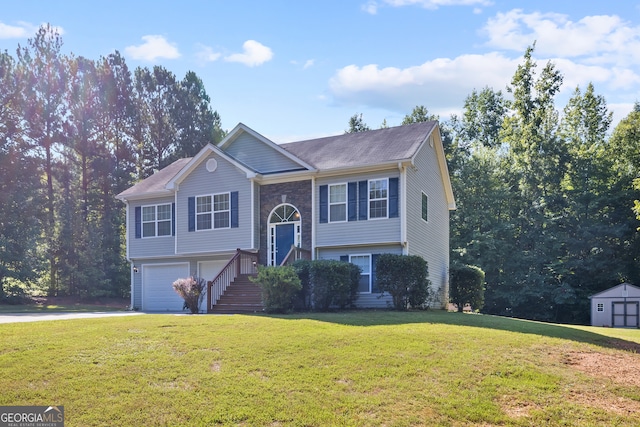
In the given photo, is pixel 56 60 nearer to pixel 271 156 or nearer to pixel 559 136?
pixel 271 156

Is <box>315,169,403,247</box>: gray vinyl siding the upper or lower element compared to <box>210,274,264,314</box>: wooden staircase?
upper

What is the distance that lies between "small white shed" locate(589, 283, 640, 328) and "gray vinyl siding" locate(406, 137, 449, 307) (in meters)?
8.01

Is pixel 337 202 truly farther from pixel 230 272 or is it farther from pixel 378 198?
pixel 230 272

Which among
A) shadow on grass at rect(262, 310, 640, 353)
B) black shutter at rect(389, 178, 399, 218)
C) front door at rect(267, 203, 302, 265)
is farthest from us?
front door at rect(267, 203, 302, 265)

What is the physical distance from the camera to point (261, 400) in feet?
27.7

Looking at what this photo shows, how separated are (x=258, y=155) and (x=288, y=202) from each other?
257cm

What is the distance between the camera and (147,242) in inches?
978

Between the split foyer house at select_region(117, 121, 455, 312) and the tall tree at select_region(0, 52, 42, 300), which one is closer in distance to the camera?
the split foyer house at select_region(117, 121, 455, 312)

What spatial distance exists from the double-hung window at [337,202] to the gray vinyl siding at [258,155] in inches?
65.9

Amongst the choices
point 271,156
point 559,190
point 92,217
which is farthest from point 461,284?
point 92,217

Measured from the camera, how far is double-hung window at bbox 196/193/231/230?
2216 centimetres

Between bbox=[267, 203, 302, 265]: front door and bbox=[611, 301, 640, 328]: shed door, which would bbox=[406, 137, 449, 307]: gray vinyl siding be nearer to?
bbox=[267, 203, 302, 265]: front door

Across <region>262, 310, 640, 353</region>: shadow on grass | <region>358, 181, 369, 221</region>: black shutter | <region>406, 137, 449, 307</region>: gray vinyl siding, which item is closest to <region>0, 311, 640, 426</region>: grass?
<region>262, 310, 640, 353</region>: shadow on grass

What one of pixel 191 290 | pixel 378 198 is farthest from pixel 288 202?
pixel 191 290
